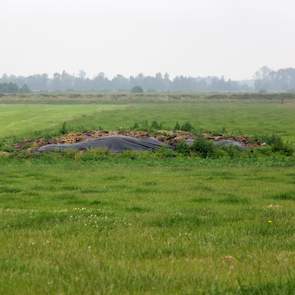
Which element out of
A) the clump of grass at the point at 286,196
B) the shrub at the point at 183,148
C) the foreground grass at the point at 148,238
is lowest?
the shrub at the point at 183,148

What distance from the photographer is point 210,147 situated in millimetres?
29203

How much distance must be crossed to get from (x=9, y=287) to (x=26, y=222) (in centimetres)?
456

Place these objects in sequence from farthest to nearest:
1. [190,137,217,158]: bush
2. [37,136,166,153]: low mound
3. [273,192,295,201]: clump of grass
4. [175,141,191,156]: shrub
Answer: [37,136,166,153]: low mound < [175,141,191,156]: shrub < [190,137,217,158]: bush < [273,192,295,201]: clump of grass

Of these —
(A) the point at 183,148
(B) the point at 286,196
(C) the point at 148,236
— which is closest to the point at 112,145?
(A) the point at 183,148

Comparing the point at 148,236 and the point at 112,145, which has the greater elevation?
the point at 148,236

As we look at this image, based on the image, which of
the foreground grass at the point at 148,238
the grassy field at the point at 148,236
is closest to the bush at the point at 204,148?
the grassy field at the point at 148,236

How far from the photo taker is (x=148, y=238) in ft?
32.1

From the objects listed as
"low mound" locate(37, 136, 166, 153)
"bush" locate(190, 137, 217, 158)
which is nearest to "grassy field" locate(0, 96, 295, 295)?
"bush" locate(190, 137, 217, 158)

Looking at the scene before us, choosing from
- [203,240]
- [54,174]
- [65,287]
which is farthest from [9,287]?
[54,174]

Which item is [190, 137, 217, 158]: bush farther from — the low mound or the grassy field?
the grassy field

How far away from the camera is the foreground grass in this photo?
23.2 feet

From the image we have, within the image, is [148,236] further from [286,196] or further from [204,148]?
[204,148]

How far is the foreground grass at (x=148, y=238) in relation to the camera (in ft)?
23.2

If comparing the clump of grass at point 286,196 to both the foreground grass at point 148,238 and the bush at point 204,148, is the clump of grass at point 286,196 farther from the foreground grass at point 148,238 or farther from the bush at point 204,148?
the bush at point 204,148
